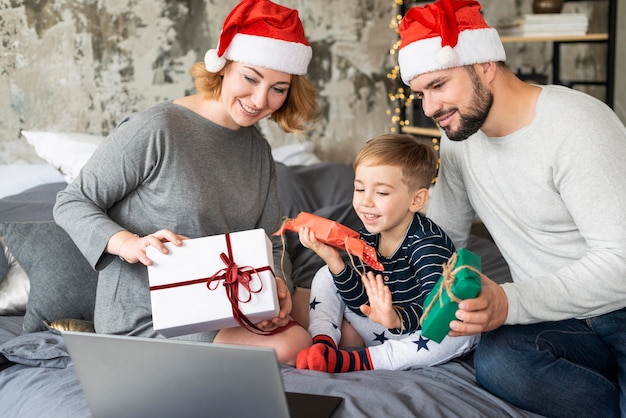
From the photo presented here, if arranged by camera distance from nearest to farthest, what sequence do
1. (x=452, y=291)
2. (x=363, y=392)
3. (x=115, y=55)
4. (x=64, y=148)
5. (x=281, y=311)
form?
(x=452, y=291)
(x=363, y=392)
(x=281, y=311)
(x=64, y=148)
(x=115, y=55)

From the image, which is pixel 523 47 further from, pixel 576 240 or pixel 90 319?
pixel 90 319

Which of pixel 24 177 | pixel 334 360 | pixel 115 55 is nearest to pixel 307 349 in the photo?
pixel 334 360

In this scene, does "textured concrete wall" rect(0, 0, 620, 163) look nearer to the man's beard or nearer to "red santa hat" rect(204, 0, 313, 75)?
"red santa hat" rect(204, 0, 313, 75)

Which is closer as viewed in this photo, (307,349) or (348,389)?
(348,389)

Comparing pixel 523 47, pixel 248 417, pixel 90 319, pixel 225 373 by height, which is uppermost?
pixel 523 47

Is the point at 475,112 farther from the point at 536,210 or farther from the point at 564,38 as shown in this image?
the point at 564,38

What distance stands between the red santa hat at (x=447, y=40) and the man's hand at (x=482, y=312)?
0.57 meters

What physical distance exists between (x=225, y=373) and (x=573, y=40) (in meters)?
2.90

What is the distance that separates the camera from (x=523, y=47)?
13.4 ft

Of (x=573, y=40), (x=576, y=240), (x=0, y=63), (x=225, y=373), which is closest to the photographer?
(x=225, y=373)

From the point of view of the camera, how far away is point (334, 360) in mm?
1802

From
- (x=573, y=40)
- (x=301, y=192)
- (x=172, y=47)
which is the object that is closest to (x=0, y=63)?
(x=172, y=47)

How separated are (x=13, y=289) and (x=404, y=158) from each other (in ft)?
4.05

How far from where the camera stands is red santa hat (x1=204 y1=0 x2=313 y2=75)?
1.92 meters
